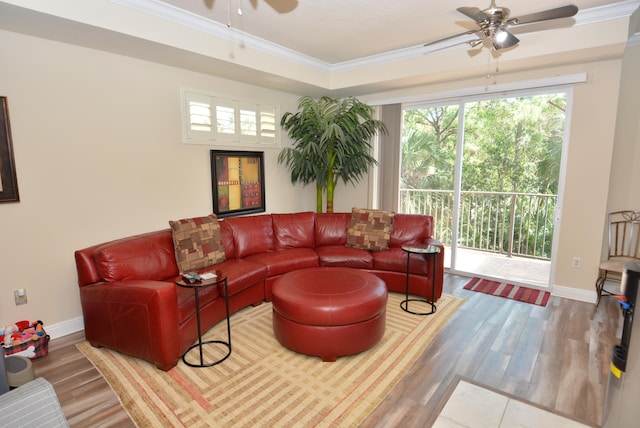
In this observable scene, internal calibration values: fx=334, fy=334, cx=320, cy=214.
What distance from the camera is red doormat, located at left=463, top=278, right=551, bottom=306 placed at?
149 inches

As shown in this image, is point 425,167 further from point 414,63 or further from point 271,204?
point 271,204

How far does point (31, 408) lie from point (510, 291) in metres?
4.37

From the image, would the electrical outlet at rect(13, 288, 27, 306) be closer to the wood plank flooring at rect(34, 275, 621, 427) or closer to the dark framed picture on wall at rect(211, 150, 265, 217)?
the wood plank flooring at rect(34, 275, 621, 427)

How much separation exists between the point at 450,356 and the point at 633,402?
183cm

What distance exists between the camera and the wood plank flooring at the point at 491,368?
207 cm

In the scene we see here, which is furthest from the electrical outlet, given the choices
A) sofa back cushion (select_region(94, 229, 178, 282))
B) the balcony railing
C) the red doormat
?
the balcony railing

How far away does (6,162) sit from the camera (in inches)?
103

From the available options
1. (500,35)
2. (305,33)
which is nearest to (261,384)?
(500,35)

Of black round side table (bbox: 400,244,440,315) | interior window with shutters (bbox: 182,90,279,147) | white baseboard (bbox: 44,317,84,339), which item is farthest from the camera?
interior window with shutters (bbox: 182,90,279,147)

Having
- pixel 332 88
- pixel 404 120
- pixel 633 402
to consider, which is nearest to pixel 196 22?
pixel 332 88

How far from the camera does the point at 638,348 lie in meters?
0.93

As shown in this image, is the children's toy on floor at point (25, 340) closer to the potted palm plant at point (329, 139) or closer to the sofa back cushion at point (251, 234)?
the sofa back cushion at point (251, 234)

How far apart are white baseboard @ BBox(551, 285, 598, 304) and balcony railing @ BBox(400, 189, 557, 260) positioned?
3.48ft

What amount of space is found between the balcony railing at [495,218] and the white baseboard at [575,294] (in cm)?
106
